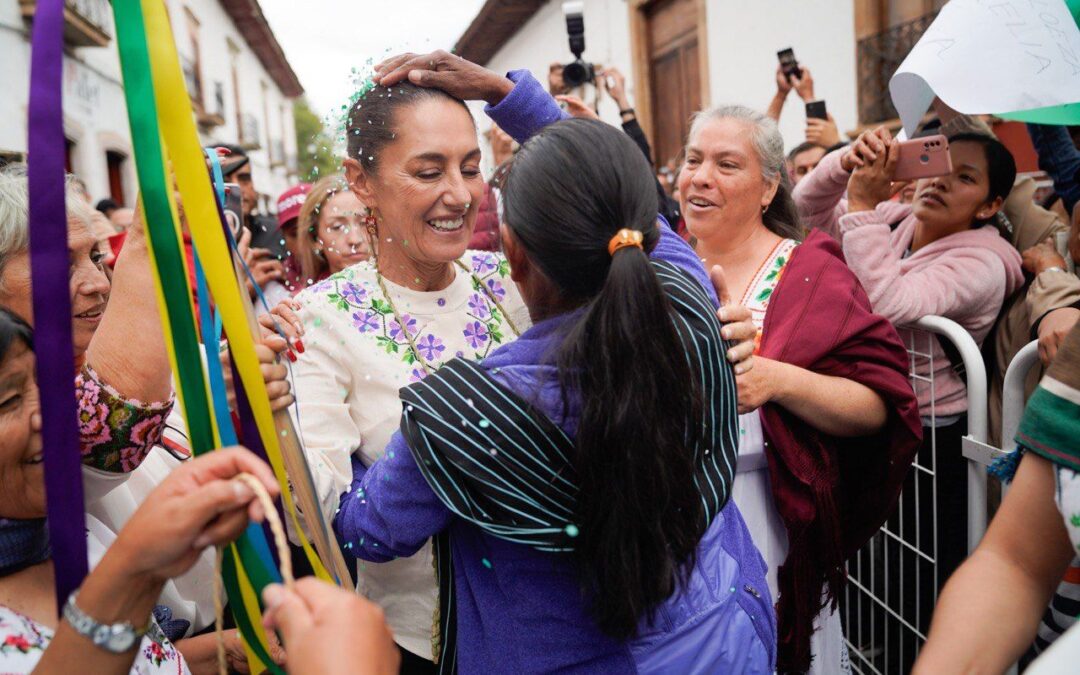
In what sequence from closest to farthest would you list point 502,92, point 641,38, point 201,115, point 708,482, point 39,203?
point 39,203
point 708,482
point 502,92
point 641,38
point 201,115

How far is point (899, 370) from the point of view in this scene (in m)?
1.91

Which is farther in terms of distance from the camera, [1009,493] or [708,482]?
[708,482]

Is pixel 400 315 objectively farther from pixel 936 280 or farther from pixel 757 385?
pixel 936 280

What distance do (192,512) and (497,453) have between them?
422mm

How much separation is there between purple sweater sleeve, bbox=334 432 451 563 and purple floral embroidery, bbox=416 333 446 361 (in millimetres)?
373

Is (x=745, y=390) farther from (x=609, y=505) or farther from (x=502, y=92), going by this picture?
(x=502, y=92)

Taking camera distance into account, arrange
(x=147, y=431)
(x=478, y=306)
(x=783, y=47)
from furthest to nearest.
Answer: (x=783, y=47)
(x=478, y=306)
(x=147, y=431)

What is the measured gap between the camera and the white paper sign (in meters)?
1.67

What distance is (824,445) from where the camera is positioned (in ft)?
6.19

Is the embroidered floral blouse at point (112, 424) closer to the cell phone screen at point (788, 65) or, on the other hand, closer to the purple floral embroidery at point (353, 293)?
the purple floral embroidery at point (353, 293)

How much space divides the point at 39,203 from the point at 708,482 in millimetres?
941

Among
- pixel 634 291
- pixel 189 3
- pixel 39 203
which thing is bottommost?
pixel 634 291

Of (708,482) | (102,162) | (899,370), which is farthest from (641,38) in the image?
(708,482)

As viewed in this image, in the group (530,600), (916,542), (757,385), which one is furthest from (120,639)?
(916,542)
